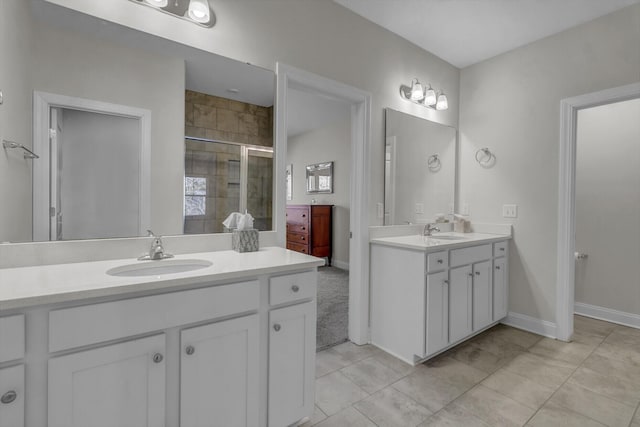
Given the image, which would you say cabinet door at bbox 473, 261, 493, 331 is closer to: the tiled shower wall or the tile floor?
the tile floor

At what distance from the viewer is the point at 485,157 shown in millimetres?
3068

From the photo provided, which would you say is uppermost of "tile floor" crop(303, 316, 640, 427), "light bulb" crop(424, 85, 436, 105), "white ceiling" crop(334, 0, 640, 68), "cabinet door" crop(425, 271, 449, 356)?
"white ceiling" crop(334, 0, 640, 68)

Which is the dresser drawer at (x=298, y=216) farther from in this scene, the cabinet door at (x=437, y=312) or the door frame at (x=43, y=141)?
the door frame at (x=43, y=141)

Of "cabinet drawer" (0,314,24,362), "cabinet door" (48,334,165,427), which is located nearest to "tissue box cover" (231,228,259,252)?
"cabinet door" (48,334,165,427)

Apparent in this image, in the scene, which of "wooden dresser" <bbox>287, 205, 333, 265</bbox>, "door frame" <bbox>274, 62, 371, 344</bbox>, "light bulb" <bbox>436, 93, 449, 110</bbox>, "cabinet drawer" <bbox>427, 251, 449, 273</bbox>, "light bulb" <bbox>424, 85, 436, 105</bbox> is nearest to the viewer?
"cabinet drawer" <bbox>427, 251, 449, 273</bbox>

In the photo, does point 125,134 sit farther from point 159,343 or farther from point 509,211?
point 509,211

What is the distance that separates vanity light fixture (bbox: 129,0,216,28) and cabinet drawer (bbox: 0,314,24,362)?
1.48m

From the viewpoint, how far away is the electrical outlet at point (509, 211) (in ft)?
9.38

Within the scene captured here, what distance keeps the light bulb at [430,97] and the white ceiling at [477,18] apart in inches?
15.5

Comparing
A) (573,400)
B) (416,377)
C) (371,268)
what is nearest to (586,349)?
(573,400)

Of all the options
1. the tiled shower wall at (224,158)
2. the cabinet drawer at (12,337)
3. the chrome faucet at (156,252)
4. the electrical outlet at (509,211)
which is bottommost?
the cabinet drawer at (12,337)

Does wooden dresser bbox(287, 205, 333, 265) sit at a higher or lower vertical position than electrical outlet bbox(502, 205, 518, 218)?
lower

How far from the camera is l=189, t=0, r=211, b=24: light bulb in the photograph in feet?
5.21

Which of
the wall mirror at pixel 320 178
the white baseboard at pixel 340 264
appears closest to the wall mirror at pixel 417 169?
the white baseboard at pixel 340 264
